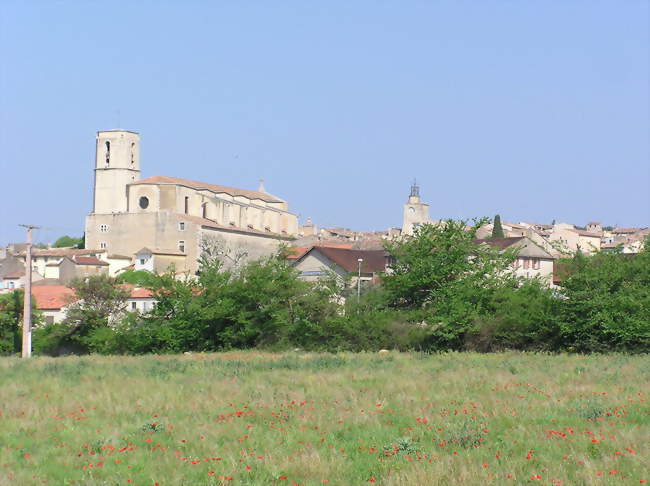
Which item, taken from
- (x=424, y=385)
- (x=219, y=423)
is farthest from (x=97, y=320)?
(x=219, y=423)

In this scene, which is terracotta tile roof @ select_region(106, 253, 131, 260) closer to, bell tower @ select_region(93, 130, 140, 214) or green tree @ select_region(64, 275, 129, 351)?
bell tower @ select_region(93, 130, 140, 214)

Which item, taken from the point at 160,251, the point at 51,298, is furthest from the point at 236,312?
the point at 160,251

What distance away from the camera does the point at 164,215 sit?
9400 cm

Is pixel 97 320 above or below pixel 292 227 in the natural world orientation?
below

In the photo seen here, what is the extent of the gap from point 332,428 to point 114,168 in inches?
3700

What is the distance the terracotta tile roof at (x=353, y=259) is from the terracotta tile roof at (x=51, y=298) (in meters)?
17.6

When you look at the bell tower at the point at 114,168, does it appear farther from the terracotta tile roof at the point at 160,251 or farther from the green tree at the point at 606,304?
the green tree at the point at 606,304

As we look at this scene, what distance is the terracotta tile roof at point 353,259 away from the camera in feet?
213

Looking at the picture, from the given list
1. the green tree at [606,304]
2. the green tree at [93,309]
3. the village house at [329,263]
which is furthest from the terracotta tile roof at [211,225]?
the green tree at [606,304]

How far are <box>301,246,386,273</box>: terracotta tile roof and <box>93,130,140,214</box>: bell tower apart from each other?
3958 centimetres

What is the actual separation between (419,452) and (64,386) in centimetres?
1173

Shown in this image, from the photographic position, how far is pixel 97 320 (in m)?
47.6

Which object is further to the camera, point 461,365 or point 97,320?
point 97,320

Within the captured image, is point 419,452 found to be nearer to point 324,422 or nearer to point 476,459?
point 476,459
